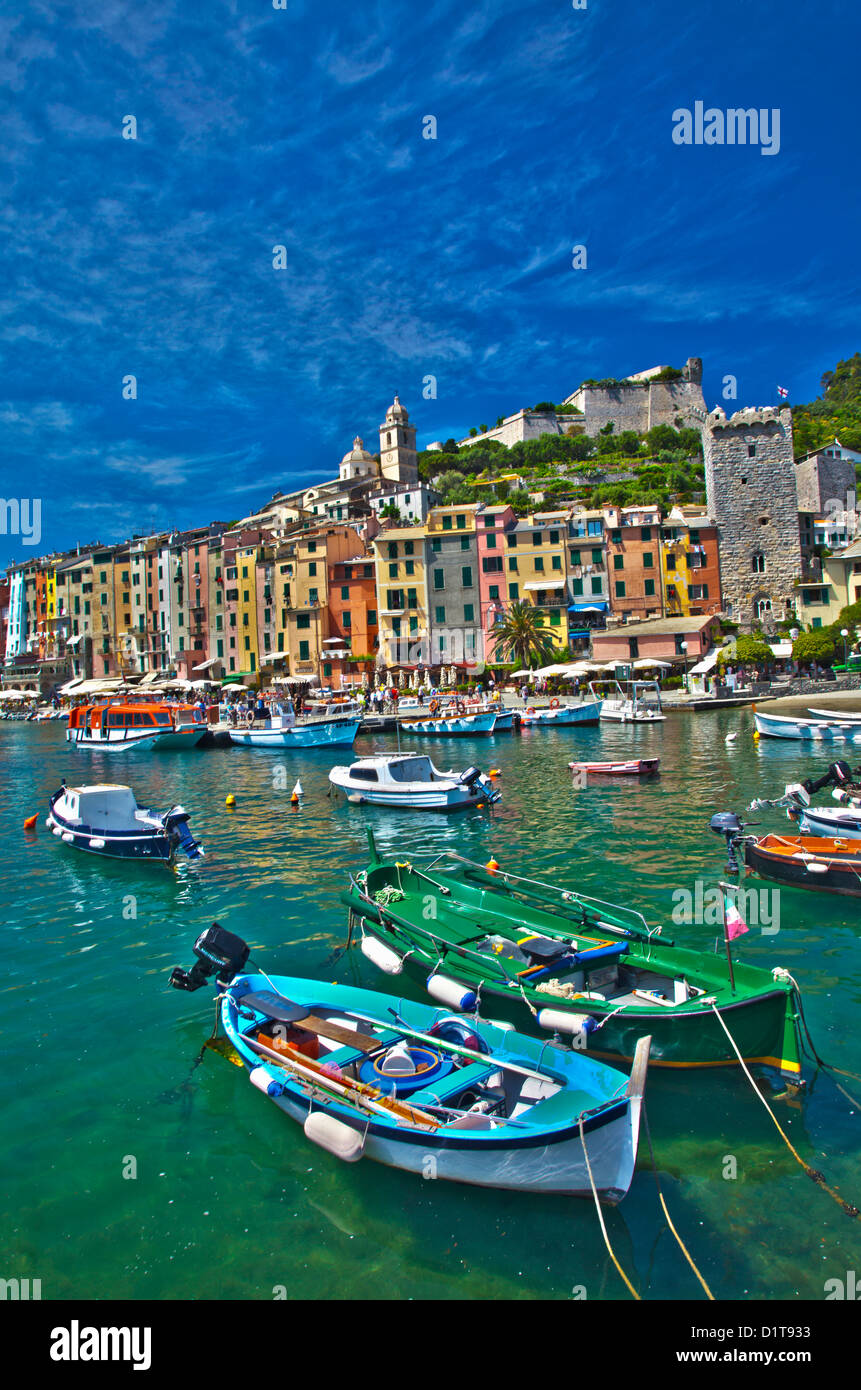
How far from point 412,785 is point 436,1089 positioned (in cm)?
1764

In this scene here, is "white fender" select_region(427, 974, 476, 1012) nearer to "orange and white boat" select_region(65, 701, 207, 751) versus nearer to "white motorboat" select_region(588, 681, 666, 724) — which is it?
"white motorboat" select_region(588, 681, 666, 724)

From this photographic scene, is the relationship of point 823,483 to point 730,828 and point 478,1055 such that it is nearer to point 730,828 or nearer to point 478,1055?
point 730,828

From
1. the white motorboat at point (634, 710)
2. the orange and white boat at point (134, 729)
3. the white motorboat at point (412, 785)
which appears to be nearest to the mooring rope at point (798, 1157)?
the white motorboat at point (412, 785)

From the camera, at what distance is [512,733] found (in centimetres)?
4366

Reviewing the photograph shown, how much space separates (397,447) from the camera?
109 meters

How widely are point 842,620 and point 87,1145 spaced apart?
5712 cm

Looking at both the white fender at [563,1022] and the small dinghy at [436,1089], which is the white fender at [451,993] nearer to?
the small dinghy at [436,1089]

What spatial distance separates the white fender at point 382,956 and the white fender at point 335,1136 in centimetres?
324

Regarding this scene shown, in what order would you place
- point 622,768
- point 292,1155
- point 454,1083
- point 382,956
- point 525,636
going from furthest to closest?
point 525,636
point 622,768
point 382,956
point 292,1155
point 454,1083

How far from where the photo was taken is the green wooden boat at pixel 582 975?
7.68 metres

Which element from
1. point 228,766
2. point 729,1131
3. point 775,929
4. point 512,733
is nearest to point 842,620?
point 512,733

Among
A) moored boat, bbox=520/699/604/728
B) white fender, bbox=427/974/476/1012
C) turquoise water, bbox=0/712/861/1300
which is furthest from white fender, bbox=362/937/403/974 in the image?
moored boat, bbox=520/699/604/728

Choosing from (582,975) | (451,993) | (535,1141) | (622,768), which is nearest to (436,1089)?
(535,1141)
